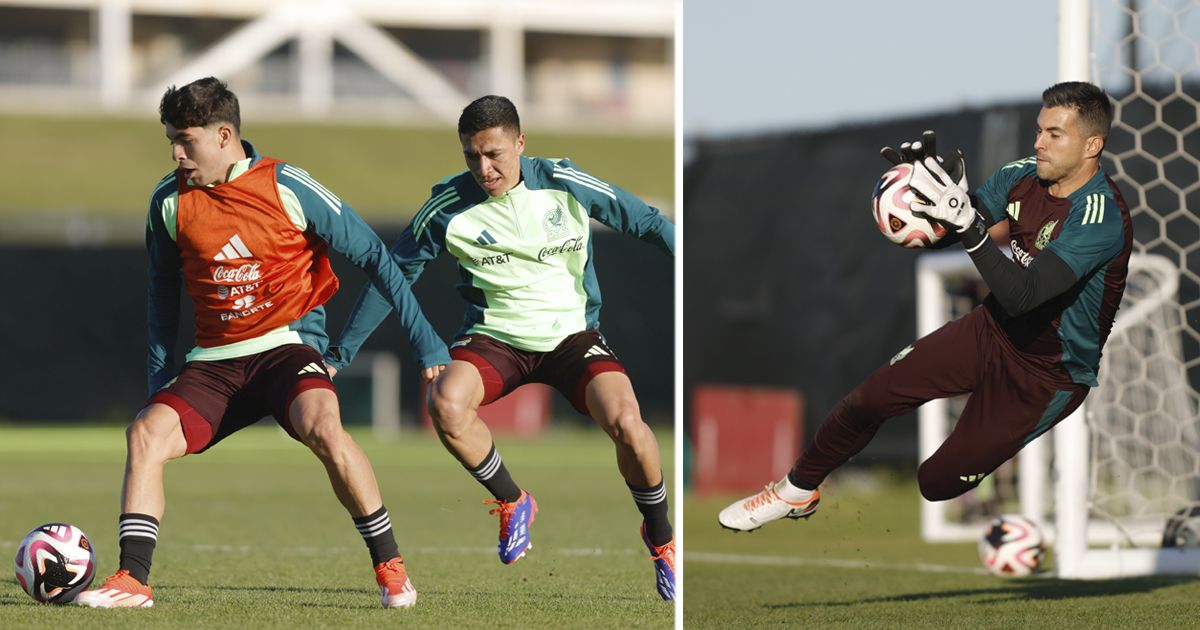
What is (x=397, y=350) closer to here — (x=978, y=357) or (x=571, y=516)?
(x=571, y=516)

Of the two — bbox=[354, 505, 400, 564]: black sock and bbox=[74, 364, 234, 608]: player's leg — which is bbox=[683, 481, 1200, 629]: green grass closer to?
bbox=[354, 505, 400, 564]: black sock

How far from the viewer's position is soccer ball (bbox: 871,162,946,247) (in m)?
5.96

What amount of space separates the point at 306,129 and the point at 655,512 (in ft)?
94.8

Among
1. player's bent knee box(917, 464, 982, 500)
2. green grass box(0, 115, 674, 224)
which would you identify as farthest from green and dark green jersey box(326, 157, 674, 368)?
green grass box(0, 115, 674, 224)

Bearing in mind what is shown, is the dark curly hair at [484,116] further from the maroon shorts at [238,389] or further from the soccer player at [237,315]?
the maroon shorts at [238,389]

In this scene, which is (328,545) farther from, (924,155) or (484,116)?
(924,155)

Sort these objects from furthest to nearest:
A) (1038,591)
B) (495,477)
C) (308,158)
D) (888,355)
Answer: (308,158) < (888,355) < (1038,591) < (495,477)

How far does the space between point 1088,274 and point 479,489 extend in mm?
8284

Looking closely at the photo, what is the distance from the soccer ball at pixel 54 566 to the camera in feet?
20.2

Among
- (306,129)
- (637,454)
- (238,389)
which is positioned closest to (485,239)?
(637,454)

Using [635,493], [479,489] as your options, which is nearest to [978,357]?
[635,493]

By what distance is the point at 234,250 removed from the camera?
617cm

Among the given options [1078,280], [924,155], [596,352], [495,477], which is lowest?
[495,477]

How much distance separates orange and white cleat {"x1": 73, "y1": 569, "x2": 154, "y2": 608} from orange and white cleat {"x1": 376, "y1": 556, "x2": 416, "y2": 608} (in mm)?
856
